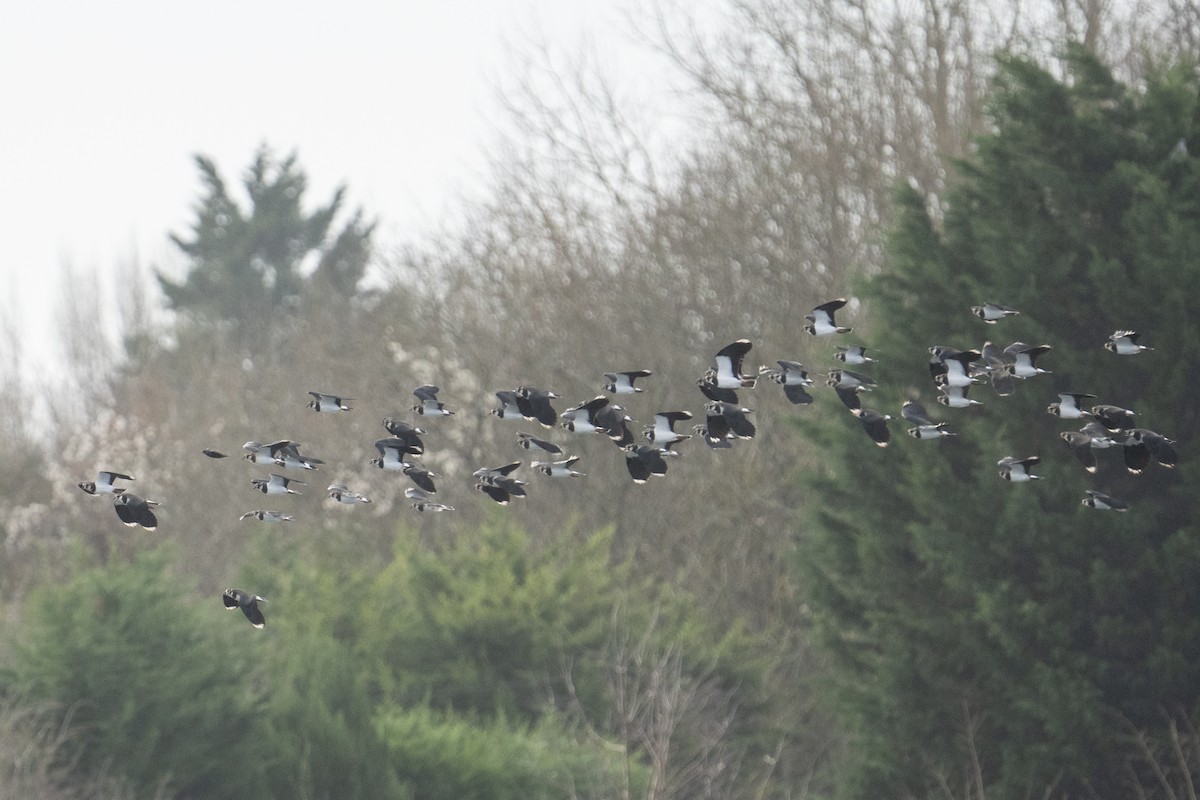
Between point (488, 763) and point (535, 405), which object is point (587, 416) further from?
point (488, 763)

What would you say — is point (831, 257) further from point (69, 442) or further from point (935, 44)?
point (69, 442)

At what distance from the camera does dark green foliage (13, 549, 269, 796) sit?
14.5 meters

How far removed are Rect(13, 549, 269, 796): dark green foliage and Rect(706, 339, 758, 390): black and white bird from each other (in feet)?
32.2

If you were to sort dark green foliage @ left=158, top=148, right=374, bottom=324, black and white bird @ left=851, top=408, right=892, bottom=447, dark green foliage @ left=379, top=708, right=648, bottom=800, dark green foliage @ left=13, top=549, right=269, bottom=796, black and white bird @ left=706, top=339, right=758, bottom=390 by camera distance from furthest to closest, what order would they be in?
dark green foliage @ left=158, top=148, right=374, bottom=324 → dark green foliage @ left=379, top=708, right=648, bottom=800 → dark green foliage @ left=13, top=549, right=269, bottom=796 → black and white bird @ left=851, top=408, right=892, bottom=447 → black and white bird @ left=706, top=339, right=758, bottom=390

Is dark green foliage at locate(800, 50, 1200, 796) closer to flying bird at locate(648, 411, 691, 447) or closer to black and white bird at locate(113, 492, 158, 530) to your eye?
flying bird at locate(648, 411, 691, 447)

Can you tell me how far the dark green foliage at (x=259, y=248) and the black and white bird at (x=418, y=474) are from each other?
41.9 meters

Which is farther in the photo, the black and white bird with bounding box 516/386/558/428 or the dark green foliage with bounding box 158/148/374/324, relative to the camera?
the dark green foliage with bounding box 158/148/374/324

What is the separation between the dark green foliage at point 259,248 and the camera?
4778 cm

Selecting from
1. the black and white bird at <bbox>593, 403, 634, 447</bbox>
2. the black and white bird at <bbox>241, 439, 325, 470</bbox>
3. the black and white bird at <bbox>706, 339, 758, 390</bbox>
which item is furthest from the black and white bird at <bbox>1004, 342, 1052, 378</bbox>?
the black and white bird at <bbox>241, 439, 325, 470</bbox>

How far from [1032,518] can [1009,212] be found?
8.26ft

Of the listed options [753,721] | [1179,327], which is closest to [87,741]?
[753,721]

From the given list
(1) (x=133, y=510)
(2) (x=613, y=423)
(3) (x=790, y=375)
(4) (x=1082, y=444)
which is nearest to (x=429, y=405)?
(2) (x=613, y=423)

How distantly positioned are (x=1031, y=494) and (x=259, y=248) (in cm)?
3928

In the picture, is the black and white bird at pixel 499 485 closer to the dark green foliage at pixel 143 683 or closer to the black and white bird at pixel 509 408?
the black and white bird at pixel 509 408
